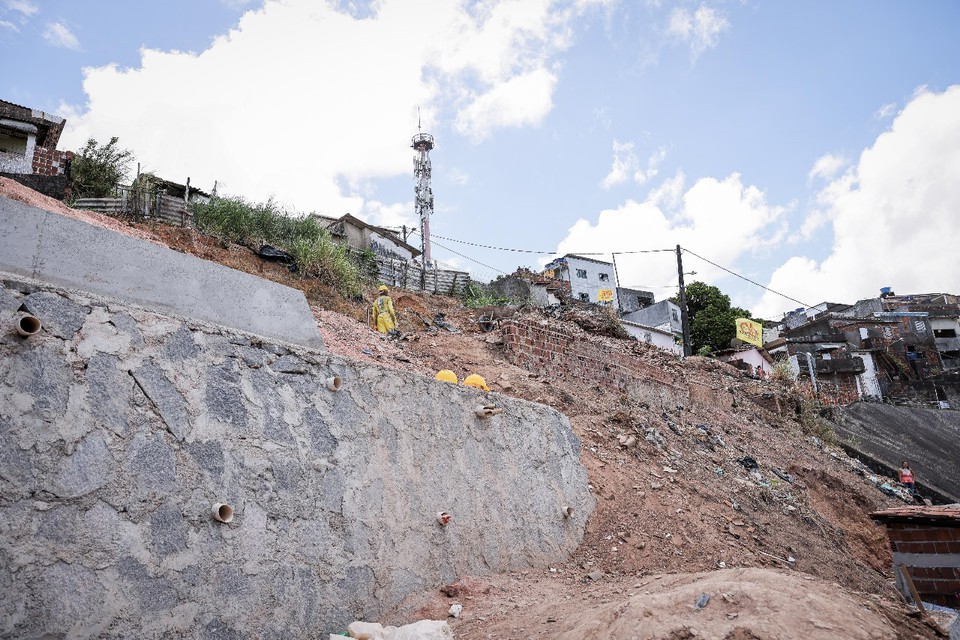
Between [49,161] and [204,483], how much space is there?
60.8 feet

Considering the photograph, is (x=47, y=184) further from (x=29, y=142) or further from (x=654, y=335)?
(x=654, y=335)

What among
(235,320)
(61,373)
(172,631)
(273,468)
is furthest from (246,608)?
(235,320)

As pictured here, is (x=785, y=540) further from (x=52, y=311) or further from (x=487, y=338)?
(x=52, y=311)

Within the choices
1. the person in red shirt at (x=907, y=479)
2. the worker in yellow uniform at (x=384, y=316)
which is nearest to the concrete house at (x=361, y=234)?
the worker in yellow uniform at (x=384, y=316)

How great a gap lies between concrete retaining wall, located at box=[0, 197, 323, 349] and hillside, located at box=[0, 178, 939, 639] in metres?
2.19

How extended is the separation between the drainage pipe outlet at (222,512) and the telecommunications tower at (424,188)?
23599 millimetres

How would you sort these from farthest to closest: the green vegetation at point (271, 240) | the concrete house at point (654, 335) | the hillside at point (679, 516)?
the concrete house at point (654, 335) < the green vegetation at point (271, 240) < the hillside at point (679, 516)

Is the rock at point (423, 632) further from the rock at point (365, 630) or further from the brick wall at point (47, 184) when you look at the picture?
the brick wall at point (47, 184)

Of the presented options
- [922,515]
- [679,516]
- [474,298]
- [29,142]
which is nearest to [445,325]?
[474,298]

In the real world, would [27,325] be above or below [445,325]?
below

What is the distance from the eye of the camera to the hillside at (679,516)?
2.79 m

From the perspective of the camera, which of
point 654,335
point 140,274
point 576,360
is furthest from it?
point 654,335

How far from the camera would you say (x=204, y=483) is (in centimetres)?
286

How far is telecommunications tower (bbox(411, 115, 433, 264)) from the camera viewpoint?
92.0ft
